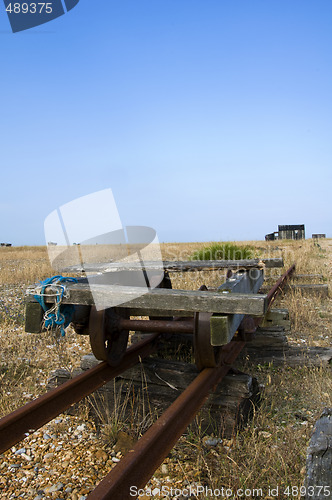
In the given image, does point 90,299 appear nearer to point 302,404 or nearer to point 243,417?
point 243,417

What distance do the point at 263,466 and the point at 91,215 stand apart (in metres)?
2.07

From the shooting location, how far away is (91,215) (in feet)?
9.73

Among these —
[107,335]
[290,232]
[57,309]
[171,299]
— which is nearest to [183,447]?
[107,335]

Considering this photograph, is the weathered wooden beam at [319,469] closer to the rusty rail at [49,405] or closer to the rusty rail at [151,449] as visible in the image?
the rusty rail at [151,449]

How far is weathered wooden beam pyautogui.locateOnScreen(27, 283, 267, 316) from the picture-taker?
240 cm

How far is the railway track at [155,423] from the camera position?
160 centimetres

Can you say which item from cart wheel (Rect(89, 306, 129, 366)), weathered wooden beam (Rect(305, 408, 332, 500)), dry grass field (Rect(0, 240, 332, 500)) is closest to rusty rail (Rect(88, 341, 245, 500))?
dry grass field (Rect(0, 240, 332, 500))

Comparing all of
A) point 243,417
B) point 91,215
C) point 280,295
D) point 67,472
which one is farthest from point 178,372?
point 280,295

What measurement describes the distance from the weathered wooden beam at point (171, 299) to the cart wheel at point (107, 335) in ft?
0.63

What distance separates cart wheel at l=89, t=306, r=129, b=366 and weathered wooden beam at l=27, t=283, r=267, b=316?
7.6 inches

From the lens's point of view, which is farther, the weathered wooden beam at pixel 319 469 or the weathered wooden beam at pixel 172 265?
the weathered wooden beam at pixel 172 265

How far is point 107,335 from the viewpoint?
118 inches

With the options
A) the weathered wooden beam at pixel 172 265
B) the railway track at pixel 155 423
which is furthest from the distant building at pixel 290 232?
the railway track at pixel 155 423

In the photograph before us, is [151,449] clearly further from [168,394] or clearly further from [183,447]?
[168,394]
